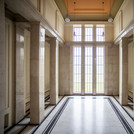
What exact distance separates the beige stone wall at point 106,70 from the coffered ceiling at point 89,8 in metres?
2.56

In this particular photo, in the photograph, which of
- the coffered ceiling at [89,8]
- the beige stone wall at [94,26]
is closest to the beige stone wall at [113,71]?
the beige stone wall at [94,26]

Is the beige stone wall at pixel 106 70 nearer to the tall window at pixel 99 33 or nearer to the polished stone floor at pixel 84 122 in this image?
the tall window at pixel 99 33

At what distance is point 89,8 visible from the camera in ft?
33.6

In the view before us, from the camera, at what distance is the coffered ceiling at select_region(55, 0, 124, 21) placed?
9.15 metres

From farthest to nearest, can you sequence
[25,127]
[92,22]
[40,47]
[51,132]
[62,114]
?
[92,22] < [62,114] < [40,47] < [25,127] < [51,132]

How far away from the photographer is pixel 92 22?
12789mm

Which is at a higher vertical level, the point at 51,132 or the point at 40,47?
the point at 40,47

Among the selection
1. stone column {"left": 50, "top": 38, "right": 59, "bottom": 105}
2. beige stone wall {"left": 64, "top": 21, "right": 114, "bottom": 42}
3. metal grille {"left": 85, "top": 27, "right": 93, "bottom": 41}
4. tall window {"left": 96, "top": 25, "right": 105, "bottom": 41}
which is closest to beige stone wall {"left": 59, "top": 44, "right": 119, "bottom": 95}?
beige stone wall {"left": 64, "top": 21, "right": 114, "bottom": 42}

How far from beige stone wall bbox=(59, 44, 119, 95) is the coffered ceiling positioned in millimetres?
2557

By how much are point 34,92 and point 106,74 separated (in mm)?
7931

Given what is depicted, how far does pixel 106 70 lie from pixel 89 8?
520cm

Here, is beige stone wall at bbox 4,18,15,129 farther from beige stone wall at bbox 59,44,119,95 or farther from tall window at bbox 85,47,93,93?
tall window at bbox 85,47,93,93

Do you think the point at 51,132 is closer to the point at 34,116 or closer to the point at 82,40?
the point at 34,116

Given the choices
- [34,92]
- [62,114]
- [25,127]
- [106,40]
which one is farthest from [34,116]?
[106,40]
